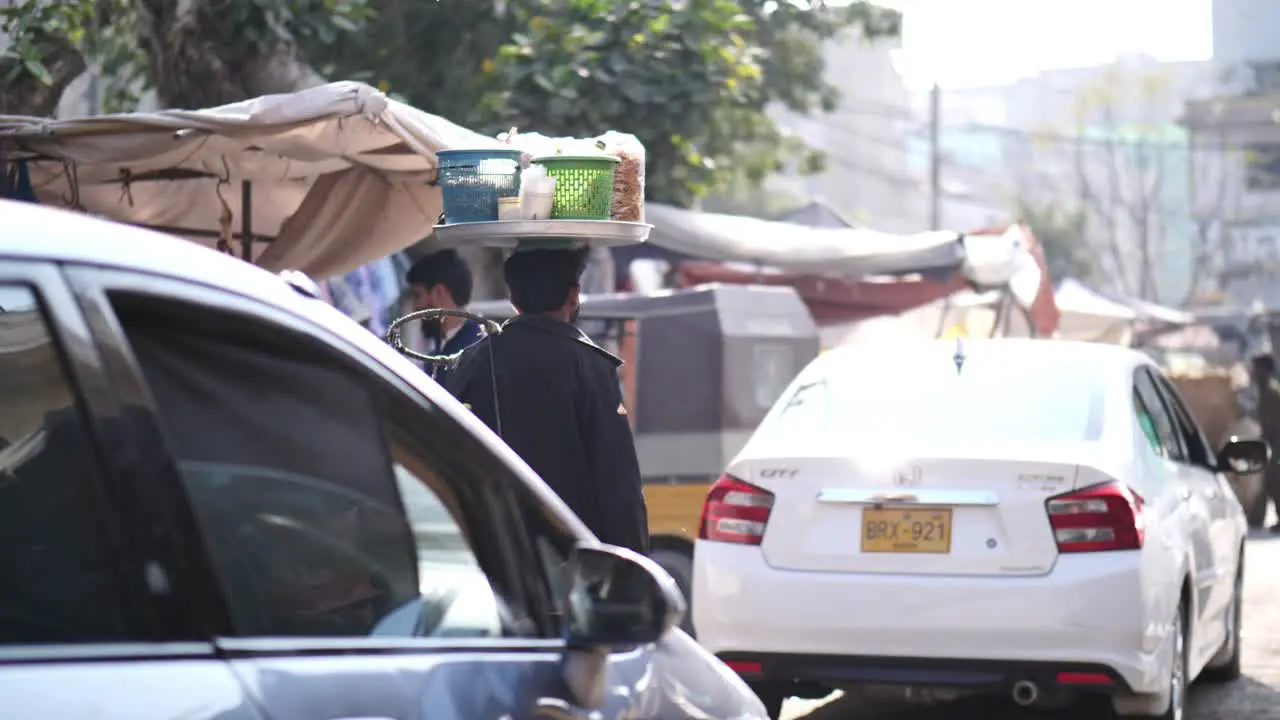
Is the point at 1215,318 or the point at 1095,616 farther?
the point at 1215,318

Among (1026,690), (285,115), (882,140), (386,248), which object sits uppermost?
(285,115)

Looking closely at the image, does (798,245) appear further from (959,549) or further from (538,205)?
(538,205)

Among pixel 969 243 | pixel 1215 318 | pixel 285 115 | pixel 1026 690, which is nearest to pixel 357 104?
pixel 285 115

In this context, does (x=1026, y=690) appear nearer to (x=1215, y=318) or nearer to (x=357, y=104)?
(x=357, y=104)

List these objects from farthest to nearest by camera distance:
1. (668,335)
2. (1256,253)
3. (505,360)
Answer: (1256,253) → (668,335) → (505,360)

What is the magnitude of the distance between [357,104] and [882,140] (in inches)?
4421

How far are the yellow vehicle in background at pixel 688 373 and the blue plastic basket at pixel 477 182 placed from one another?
5.50 meters

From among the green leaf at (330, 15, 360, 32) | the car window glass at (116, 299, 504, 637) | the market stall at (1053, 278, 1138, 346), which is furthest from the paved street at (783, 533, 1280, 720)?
the market stall at (1053, 278, 1138, 346)

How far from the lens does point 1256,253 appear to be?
76312 millimetres

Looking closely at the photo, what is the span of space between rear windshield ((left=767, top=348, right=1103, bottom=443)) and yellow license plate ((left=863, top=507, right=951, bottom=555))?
1.34 feet

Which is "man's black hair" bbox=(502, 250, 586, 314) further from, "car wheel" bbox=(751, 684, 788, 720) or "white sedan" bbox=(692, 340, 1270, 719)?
"car wheel" bbox=(751, 684, 788, 720)

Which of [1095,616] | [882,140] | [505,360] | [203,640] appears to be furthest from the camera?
[882,140]

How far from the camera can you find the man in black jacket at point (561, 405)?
16.0ft

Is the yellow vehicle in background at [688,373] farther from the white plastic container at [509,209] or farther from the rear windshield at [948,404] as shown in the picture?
the white plastic container at [509,209]
